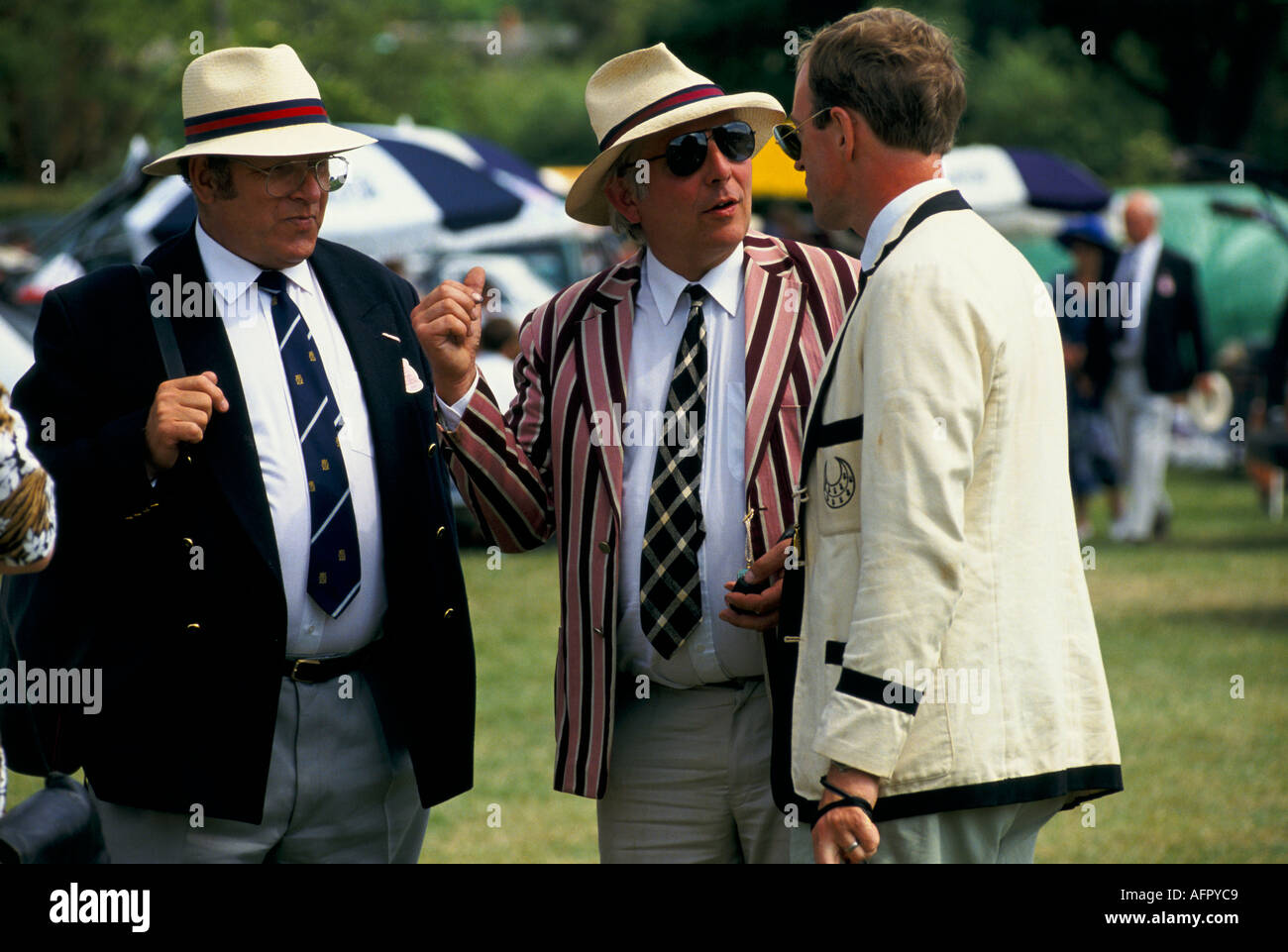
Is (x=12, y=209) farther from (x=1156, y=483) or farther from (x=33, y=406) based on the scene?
(x=33, y=406)

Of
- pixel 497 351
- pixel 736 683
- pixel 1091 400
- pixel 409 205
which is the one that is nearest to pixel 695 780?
pixel 736 683

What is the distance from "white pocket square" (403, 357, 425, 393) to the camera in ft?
Answer: 11.9

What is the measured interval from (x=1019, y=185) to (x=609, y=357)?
15.9 metres

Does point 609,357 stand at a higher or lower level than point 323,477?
higher

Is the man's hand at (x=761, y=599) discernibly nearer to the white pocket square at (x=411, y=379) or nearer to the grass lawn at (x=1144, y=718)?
the white pocket square at (x=411, y=379)

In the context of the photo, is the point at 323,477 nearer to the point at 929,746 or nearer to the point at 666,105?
the point at 666,105

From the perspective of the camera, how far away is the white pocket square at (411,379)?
3631 millimetres

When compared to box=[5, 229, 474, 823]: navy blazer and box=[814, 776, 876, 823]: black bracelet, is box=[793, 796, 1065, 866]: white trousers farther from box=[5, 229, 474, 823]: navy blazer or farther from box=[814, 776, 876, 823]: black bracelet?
box=[5, 229, 474, 823]: navy blazer

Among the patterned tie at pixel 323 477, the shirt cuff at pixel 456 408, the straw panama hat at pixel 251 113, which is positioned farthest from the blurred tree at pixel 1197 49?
the patterned tie at pixel 323 477

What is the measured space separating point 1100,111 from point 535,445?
5072 centimetres

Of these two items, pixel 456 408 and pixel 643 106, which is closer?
pixel 456 408

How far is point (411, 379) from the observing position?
12.0ft

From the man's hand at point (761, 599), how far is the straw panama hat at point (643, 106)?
3.31ft

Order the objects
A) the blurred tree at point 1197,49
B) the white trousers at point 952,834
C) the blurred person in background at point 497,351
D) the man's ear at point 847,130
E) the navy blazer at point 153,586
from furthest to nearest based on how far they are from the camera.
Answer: the blurred tree at point 1197,49, the blurred person in background at point 497,351, the navy blazer at point 153,586, the man's ear at point 847,130, the white trousers at point 952,834
